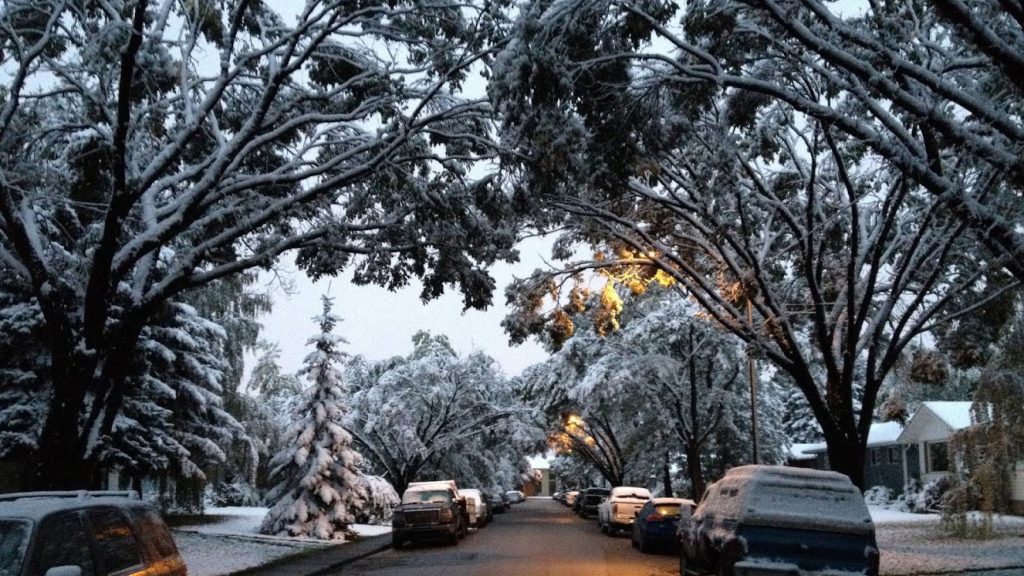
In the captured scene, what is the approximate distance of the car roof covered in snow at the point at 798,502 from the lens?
1183 centimetres

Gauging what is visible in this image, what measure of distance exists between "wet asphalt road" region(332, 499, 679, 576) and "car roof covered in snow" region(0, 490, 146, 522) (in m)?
11.1

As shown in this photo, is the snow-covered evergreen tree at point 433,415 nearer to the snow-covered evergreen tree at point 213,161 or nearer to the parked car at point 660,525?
the parked car at point 660,525

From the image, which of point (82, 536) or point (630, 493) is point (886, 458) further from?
point (82, 536)

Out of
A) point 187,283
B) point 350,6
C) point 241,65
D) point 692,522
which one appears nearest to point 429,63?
point 350,6

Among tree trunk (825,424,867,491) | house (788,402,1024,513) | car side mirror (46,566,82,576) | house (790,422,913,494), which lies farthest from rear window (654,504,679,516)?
house (790,422,913,494)

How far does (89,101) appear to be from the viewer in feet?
50.3

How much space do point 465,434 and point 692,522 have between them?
33257 mm

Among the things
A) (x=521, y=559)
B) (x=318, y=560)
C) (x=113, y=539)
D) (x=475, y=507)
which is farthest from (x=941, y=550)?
(x=475, y=507)

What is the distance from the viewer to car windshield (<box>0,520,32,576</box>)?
21.1 ft

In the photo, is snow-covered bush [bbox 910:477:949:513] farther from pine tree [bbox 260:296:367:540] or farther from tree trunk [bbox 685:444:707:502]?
pine tree [bbox 260:296:367:540]

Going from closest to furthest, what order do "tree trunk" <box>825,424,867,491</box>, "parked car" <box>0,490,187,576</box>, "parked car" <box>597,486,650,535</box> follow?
"parked car" <box>0,490,187,576</box>, "tree trunk" <box>825,424,867,491</box>, "parked car" <box>597,486,650,535</box>

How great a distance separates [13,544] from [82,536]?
562 millimetres

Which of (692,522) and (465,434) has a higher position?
(465,434)

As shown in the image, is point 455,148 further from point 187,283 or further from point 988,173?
point 988,173
